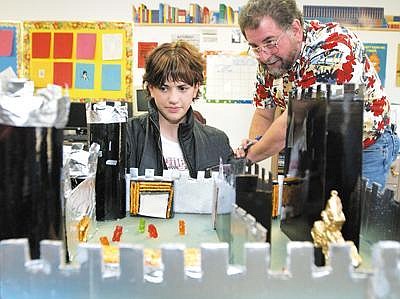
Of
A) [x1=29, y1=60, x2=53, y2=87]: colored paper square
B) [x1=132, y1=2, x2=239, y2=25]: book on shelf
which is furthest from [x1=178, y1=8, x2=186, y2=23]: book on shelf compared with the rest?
[x1=29, y1=60, x2=53, y2=87]: colored paper square

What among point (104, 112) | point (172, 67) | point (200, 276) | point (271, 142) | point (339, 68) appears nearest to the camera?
point (200, 276)

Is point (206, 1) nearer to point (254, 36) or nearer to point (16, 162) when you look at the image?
point (254, 36)

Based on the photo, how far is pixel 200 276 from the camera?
20.4 inches

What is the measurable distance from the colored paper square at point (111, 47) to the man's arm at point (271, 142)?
7.25 ft

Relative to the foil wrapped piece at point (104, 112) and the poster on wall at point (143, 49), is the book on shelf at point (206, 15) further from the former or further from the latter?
the foil wrapped piece at point (104, 112)

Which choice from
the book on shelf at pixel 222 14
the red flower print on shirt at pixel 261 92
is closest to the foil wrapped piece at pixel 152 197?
the red flower print on shirt at pixel 261 92

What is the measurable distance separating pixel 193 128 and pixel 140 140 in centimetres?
20

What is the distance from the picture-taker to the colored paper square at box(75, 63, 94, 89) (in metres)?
3.47

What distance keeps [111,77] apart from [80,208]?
2789 millimetres

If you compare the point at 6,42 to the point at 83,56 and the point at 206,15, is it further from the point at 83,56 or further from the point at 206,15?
the point at 206,15

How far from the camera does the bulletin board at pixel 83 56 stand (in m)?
3.43

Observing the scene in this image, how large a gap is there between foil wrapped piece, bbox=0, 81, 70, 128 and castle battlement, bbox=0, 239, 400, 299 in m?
0.14

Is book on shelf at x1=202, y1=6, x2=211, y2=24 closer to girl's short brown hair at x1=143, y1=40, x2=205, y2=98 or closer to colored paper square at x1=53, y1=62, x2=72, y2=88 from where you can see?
colored paper square at x1=53, y1=62, x2=72, y2=88

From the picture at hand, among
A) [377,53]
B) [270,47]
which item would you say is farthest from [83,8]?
[270,47]
